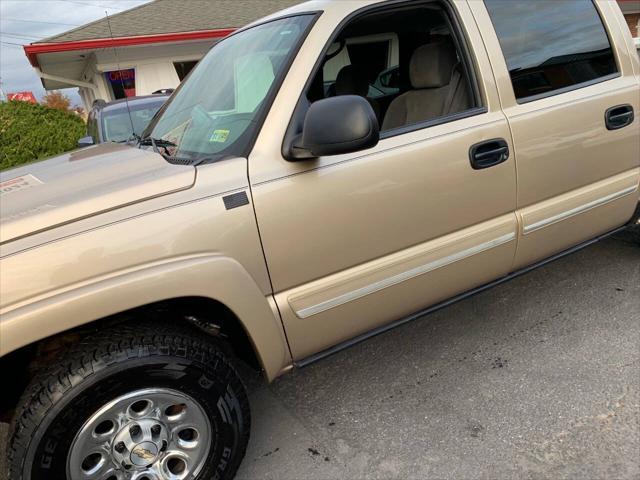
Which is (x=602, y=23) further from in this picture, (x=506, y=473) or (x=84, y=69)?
(x=84, y=69)

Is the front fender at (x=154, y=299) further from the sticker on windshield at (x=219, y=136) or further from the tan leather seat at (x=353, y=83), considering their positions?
the tan leather seat at (x=353, y=83)

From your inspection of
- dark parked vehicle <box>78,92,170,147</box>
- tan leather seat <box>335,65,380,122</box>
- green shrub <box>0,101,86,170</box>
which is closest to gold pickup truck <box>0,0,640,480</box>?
tan leather seat <box>335,65,380,122</box>

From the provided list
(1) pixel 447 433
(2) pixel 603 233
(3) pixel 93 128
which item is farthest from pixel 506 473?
(3) pixel 93 128

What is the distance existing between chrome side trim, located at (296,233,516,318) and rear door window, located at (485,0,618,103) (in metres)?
0.73

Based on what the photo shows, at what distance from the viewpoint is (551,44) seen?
2.80 meters

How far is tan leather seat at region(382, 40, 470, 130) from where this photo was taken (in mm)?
2650

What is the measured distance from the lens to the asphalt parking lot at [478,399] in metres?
2.22

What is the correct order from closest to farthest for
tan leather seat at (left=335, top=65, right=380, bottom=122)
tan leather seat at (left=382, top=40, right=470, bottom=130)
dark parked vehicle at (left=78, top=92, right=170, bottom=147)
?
tan leather seat at (left=382, top=40, right=470, bottom=130) → tan leather seat at (left=335, top=65, right=380, bottom=122) → dark parked vehicle at (left=78, top=92, right=170, bottom=147)

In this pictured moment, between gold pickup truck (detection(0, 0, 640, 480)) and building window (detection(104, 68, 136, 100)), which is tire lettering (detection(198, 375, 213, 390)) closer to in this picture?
gold pickup truck (detection(0, 0, 640, 480))

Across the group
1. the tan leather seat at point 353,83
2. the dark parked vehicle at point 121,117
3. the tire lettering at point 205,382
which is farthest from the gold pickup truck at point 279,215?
the dark parked vehicle at point 121,117

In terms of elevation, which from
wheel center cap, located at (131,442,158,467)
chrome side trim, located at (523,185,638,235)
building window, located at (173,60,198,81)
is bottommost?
wheel center cap, located at (131,442,158,467)

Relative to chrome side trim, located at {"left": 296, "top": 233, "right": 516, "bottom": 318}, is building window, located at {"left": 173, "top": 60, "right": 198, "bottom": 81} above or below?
above

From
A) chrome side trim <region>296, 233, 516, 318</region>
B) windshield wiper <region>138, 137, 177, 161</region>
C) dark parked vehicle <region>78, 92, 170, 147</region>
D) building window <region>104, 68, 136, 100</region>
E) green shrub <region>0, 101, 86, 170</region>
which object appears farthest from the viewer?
building window <region>104, 68, 136, 100</region>

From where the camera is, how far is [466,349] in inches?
118
